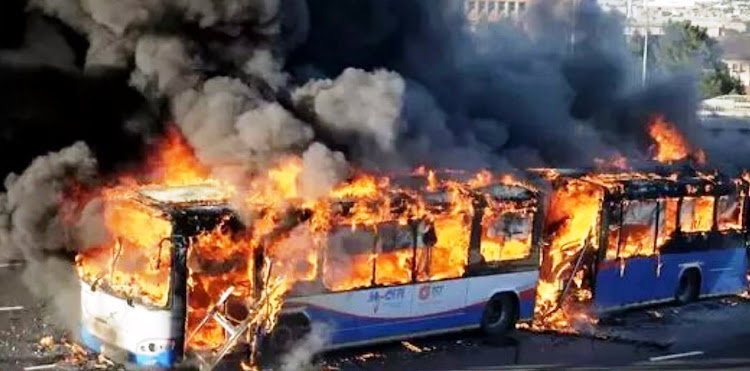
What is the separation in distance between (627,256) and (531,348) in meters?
3.05

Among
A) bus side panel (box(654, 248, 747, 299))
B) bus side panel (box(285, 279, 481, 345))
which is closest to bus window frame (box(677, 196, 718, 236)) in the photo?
bus side panel (box(654, 248, 747, 299))

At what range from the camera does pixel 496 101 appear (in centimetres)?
2234

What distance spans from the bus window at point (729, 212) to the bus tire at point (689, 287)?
95 cm

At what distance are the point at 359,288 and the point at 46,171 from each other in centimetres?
520

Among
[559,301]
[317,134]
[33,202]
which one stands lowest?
[559,301]

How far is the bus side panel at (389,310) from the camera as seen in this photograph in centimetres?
1420

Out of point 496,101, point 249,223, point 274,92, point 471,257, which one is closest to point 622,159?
point 496,101

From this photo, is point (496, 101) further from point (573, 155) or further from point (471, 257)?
point (471, 257)

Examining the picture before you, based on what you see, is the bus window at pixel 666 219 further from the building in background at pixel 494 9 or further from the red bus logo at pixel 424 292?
the building in background at pixel 494 9

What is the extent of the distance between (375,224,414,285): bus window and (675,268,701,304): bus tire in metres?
6.44

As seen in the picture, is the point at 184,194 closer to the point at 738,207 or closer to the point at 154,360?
the point at 154,360

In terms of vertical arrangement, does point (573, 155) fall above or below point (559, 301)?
above

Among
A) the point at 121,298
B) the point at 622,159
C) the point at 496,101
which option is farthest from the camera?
the point at 496,101

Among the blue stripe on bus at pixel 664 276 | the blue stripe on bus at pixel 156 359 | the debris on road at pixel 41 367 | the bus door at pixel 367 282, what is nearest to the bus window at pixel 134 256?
the blue stripe on bus at pixel 156 359
